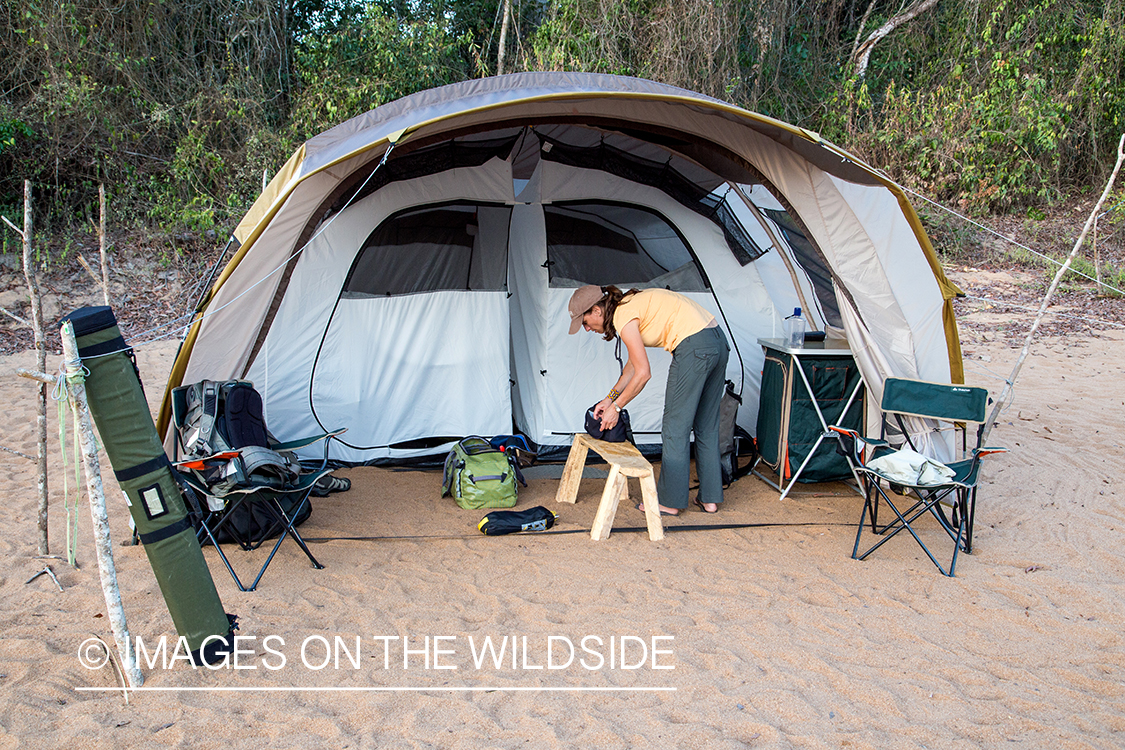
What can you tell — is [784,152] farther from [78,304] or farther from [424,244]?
[78,304]

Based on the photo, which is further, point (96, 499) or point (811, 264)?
point (811, 264)

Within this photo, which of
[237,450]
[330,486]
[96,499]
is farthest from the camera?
[330,486]

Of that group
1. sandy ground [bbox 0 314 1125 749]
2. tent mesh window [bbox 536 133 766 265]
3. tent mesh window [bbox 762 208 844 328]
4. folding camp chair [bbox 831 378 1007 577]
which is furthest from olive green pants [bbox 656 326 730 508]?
tent mesh window [bbox 536 133 766 265]

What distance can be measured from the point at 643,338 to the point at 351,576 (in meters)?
Answer: 1.72

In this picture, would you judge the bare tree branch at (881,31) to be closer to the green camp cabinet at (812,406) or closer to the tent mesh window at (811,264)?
the tent mesh window at (811,264)

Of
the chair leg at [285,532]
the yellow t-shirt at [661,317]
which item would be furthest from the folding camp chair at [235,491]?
the yellow t-shirt at [661,317]

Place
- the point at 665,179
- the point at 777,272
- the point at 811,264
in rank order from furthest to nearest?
the point at 777,272
the point at 665,179
the point at 811,264

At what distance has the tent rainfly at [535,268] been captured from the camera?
3.89 metres

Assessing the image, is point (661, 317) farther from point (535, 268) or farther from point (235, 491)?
point (235, 491)

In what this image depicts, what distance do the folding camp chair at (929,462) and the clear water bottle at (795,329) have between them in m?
0.59

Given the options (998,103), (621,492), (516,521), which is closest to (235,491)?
(516,521)

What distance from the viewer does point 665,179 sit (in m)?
4.69

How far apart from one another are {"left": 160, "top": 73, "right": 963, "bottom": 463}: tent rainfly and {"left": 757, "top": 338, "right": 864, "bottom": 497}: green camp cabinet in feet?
0.65

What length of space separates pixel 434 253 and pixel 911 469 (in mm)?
2863
